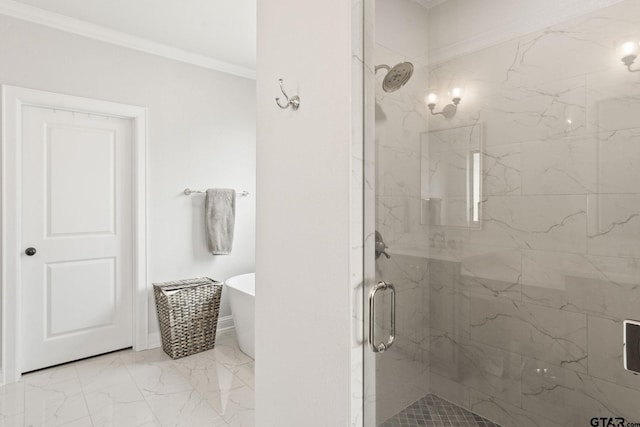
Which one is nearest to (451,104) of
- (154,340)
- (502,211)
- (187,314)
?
(502,211)

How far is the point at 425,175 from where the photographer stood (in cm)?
100

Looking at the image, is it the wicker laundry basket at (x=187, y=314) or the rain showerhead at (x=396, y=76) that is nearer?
the rain showerhead at (x=396, y=76)

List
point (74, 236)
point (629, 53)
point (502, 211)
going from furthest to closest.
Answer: point (74, 236) → point (502, 211) → point (629, 53)

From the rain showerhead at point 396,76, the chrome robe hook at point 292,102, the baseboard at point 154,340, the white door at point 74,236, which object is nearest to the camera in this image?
the rain showerhead at point 396,76

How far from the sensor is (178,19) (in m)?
2.78

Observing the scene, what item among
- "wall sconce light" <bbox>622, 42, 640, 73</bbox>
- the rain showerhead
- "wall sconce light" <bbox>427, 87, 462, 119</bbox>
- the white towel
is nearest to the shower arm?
the rain showerhead

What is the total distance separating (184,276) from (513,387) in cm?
309

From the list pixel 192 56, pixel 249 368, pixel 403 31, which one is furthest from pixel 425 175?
pixel 192 56

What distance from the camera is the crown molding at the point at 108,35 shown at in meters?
2.61

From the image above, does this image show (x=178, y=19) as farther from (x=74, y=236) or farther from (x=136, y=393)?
(x=136, y=393)

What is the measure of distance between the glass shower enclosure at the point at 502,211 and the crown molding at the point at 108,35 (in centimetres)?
275

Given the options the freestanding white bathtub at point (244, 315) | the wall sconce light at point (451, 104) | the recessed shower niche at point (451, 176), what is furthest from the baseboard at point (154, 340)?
the wall sconce light at point (451, 104)

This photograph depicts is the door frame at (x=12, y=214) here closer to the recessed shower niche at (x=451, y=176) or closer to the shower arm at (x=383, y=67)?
the shower arm at (x=383, y=67)

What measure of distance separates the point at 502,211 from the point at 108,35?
330cm
